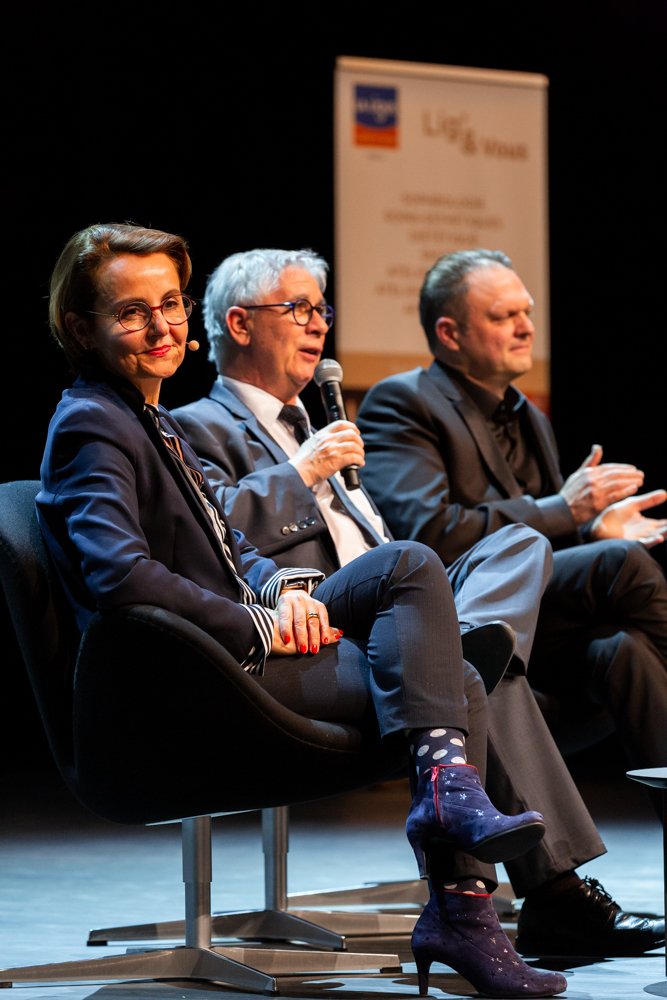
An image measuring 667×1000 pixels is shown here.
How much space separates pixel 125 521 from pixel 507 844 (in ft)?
2.14

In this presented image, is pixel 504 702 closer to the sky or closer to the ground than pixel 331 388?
closer to the ground

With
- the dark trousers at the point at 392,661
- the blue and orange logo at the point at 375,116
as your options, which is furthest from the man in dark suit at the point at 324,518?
the blue and orange logo at the point at 375,116

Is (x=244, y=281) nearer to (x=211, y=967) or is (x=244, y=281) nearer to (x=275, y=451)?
(x=275, y=451)

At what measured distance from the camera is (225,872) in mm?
2998

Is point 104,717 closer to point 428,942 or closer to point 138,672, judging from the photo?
point 138,672

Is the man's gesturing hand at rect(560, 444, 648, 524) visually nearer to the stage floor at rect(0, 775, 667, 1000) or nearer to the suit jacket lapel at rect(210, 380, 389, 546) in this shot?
the suit jacket lapel at rect(210, 380, 389, 546)

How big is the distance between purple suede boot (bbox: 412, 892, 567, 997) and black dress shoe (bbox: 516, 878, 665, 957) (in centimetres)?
47

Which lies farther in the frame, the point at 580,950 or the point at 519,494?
the point at 519,494

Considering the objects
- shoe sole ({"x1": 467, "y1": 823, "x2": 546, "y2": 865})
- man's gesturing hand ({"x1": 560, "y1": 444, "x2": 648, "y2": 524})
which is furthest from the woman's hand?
man's gesturing hand ({"x1": 560, "y1": 444, "x2": 648, "y2": 524})

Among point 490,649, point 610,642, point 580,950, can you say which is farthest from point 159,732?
point 610,642

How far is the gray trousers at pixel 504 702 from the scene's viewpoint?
1.73 meters

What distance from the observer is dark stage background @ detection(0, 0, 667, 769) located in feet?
15.9

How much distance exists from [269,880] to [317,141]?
3.65m

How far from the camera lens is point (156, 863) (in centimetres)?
303
